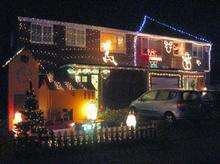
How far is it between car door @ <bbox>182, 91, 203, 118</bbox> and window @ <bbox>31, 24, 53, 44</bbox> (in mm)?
12057

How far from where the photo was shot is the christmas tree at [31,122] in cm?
1477

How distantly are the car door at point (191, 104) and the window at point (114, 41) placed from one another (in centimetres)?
1321

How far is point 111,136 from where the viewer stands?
16.3m

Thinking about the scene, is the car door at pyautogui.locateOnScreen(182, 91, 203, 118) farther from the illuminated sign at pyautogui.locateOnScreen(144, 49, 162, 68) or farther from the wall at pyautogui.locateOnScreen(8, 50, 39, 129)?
the illuminated sign at pyautogui.locateOnScreen(144, 49, 162, 68)

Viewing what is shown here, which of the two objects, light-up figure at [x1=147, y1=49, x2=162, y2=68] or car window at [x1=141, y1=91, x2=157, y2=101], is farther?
light-up figure at [x1=147, y1=49, x2=162, y2=68]

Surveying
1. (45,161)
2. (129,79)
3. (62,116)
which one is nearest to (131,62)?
(129,79)

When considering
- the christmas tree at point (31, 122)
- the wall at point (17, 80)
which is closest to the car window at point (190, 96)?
the christmas tree at point (31, 122)

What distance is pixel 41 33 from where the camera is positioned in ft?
99.7

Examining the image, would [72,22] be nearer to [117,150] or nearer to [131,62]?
[131,62]

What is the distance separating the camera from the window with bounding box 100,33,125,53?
113 ft

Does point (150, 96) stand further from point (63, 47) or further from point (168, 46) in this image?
point (168, 46)

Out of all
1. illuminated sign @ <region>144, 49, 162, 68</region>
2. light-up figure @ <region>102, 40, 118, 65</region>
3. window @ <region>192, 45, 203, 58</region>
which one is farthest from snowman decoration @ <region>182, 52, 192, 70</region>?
light-up figure @ <region>102, 40, 118, 65</region>

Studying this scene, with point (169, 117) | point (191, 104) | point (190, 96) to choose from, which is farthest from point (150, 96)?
point (191, 104)

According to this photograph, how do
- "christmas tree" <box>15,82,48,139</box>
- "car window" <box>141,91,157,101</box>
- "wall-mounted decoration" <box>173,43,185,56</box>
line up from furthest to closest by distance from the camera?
1. "wall-mounted decoration" <box>173,43,185,56</box>
2. "car window" <box>141,91,157,101</box>
3. "christmas tree" <box>15,82,48,139</box>
